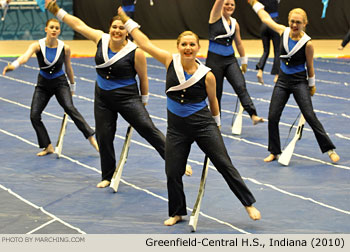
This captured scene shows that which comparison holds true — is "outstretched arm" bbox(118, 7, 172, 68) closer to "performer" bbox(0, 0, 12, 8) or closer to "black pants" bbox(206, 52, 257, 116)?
"black pants" bbox(206, 52, 257, 116)

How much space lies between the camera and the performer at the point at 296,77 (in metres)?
7.18

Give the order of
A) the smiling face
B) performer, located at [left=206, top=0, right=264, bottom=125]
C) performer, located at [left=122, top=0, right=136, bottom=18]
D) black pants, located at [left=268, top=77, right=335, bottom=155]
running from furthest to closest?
1. performer, located at [left=122, top=0, right=136, bottom=18]
2. performer, located at [left=206, top=0, right=264, bottom=125]
3. black pants, located at [left=268, top=77, right=335, bottom=155]
4. the smiling face

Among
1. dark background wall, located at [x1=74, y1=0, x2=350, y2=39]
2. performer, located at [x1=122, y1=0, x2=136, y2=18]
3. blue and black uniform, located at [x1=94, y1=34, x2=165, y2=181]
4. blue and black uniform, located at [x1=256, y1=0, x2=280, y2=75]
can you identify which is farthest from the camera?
dark background wall, located at [x1=74, y1=0, x2=350, y2=39]

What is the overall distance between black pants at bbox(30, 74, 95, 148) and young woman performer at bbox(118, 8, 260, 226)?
235 cm

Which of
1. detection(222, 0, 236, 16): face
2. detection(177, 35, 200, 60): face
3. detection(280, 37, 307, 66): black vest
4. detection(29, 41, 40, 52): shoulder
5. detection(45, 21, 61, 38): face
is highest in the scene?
detection(177, 35, 200, 60): face

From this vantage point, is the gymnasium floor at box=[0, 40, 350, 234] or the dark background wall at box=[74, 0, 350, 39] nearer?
the gymnasium floor at box=[0, 40, 350, 234]

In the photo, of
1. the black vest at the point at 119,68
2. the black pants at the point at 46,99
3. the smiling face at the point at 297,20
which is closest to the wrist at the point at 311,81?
the smiling face at the point at 297,20

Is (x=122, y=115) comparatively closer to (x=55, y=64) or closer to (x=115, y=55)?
(x=115, y=55)

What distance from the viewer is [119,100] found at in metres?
6.43

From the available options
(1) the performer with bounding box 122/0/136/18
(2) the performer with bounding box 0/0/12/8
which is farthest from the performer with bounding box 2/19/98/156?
(1) the performer with bounding box 122/0/136/18

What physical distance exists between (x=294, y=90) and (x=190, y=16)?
11692 mm

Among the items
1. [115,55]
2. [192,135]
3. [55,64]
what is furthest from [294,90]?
[55,64]

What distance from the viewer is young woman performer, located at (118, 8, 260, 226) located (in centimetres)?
541

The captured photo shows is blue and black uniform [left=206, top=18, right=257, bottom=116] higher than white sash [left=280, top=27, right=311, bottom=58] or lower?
lower
